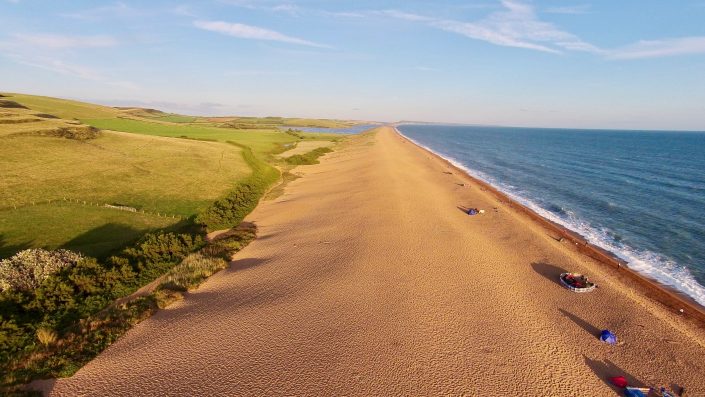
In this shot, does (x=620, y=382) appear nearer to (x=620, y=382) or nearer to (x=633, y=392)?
(x=620, y=382)

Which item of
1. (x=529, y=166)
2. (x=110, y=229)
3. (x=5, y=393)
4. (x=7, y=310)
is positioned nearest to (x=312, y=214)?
(x=110, y=229)

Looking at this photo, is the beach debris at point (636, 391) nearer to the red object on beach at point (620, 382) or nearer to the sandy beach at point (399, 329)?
the red object on beach at point (620, 382)

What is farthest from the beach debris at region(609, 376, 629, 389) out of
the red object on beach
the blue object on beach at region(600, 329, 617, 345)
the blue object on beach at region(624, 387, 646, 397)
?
the blue object on beach at region(600, 329, 617, 345)

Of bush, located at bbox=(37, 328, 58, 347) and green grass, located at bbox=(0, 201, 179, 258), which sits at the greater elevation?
green grass, located at bbox=(0, 201, 179, 258)

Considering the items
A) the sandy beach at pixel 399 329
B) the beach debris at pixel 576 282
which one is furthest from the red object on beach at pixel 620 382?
the beach debris at pixel 576 282

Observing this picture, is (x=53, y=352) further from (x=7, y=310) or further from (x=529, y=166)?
(x=529, y=166)

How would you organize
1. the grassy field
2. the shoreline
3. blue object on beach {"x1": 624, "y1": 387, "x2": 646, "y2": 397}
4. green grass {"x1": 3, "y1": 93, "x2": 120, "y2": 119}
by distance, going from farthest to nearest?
1. green grass {"x1": 3, "y1": 93, "x2": 120, "y2": 119}
2. the grassy field
3. the shoreline
4. blue object on beach {"x1": 624, "y1": 387, "x2": 646, "y2": 397}

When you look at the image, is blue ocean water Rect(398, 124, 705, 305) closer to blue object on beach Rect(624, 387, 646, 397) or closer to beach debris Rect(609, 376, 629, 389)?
beach debris Rect(609, 376, 629, 389)
